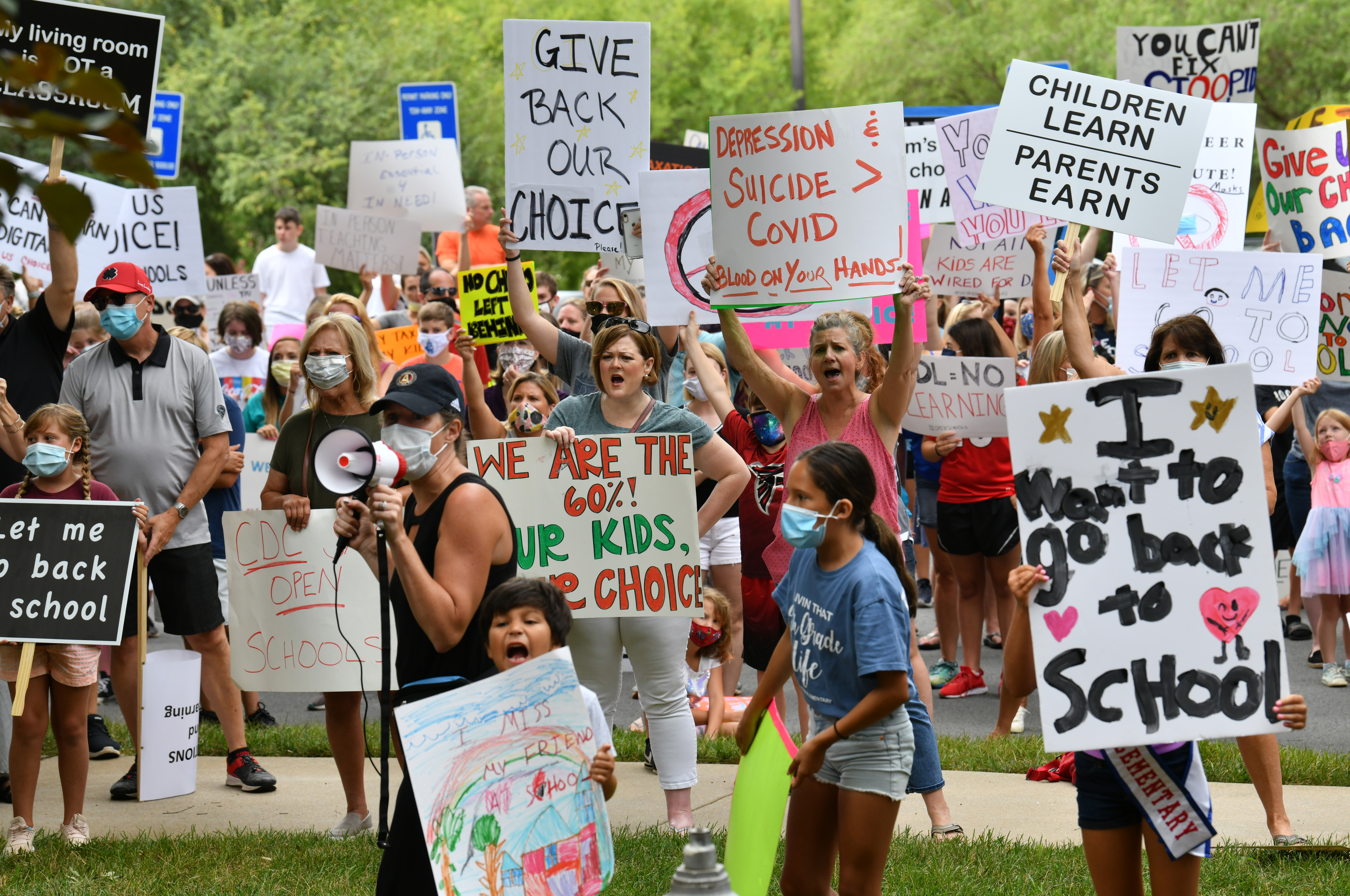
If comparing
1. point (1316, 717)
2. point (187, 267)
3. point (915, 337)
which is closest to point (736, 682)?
point (915, 337)

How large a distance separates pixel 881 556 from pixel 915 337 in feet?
8.00

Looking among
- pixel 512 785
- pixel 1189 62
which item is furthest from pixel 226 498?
pixel 1189 62

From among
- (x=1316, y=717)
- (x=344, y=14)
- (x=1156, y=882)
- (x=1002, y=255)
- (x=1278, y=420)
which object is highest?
(x=344, y=14)

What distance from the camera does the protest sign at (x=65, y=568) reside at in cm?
568

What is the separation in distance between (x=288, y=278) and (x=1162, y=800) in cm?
1180

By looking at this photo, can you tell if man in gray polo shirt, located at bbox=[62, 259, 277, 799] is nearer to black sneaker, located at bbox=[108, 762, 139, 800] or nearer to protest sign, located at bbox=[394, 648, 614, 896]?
black sneaker, located at bbox=[108, 762, 139, 800]

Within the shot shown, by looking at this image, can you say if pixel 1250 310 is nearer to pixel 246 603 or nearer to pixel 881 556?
pixel 881 556

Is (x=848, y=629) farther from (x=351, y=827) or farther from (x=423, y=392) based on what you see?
(x=351, y=827)

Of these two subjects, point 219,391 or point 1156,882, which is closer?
point 1156,882

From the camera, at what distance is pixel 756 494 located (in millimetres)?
6906

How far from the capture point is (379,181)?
1241cm

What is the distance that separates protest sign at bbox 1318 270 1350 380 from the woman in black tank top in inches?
193

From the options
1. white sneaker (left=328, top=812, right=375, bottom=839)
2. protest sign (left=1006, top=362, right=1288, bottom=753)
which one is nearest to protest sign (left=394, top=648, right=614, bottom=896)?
protest sign (left=1006, top=362, right=1288, bottom=753)

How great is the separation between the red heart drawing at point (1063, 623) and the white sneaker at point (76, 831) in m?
4.01
